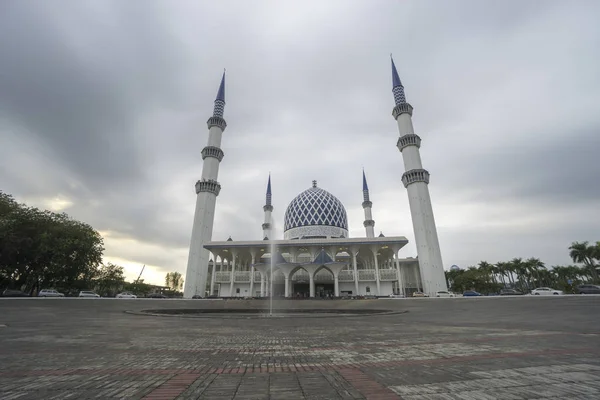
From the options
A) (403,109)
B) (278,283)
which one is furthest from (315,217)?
(403,109)

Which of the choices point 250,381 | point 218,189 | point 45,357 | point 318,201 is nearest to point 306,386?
point 250,381

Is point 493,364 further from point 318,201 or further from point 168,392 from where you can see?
point 318,201

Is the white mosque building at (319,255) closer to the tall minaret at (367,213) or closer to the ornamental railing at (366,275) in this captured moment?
the ornamental railing at (366,275)


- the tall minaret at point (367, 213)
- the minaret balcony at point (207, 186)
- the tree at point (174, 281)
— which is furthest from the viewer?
the tree at point (174, 281)

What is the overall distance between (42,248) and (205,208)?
21.3m

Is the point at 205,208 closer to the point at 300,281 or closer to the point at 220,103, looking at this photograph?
the point at 300,281

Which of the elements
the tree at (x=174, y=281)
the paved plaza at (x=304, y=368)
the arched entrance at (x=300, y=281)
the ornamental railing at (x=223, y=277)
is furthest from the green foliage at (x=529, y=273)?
the tree at (x=174, y=281)

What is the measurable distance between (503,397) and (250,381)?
104 inches

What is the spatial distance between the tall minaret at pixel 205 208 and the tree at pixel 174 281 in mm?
73681

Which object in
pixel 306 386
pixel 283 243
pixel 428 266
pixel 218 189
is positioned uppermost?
pixel 218 189

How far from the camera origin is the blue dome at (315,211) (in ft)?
193

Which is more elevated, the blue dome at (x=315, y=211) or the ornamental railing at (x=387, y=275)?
the blue dome at (x=315, y=211)

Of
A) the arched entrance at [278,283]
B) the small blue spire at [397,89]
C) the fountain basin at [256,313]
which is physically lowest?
the fountain basin at [256,313]

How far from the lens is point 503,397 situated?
2721mm
